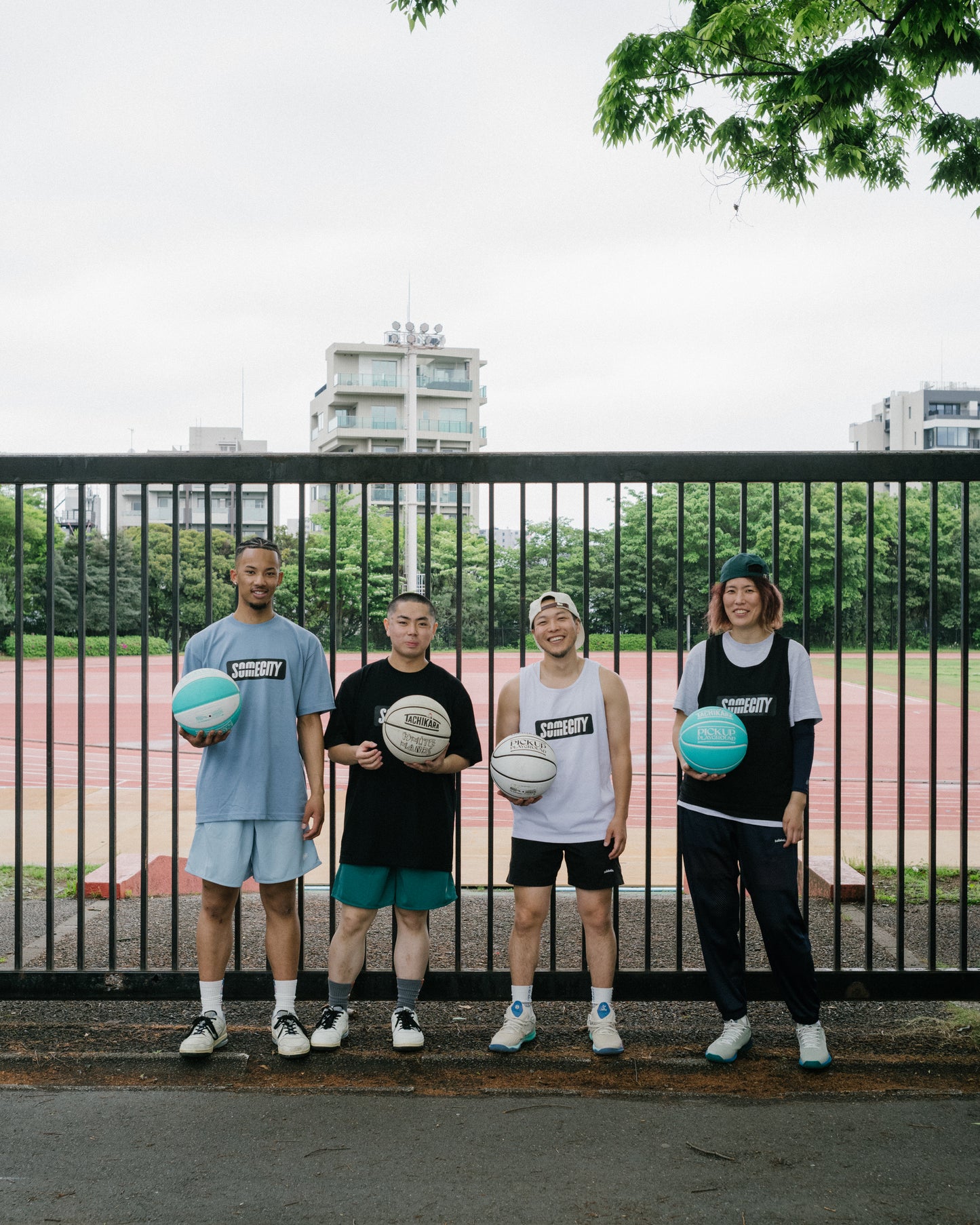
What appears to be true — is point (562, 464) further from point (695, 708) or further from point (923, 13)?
point (923, 13)

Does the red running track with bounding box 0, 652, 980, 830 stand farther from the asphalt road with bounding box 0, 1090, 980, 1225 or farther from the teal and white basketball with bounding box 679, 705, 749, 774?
the asphalt road with bounding box 0, 1090, 980, 1225

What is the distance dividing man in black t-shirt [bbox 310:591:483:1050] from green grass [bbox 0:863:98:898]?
3.25 metres

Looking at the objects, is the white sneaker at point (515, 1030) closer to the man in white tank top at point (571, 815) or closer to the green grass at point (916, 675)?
the man in white tank top at point (571, 815)

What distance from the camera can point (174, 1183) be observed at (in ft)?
10.8

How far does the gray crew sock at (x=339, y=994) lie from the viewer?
4.48 metres

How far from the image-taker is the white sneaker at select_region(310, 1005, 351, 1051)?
14.2 feet

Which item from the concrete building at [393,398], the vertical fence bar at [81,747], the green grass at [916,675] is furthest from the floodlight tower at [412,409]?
the concrete building at [393,398]

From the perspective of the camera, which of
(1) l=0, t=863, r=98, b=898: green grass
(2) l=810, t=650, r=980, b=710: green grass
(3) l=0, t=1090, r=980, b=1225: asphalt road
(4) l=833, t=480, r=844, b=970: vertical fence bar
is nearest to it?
(3) l=0, t=1090, r=980, b=1225: asphalt road

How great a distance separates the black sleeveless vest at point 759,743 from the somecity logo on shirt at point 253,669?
189 cm

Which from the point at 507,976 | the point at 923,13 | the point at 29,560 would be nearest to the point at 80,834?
the point at 507,976

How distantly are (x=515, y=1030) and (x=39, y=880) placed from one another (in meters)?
5.07

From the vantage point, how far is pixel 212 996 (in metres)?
4.40

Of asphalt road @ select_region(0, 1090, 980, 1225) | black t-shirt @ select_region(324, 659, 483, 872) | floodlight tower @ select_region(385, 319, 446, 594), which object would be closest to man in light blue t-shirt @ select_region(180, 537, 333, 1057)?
black t-shirt @ select_region(324, 659, 483, 872)

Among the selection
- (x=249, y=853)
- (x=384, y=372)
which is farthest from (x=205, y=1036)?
(x=384, y=372)
